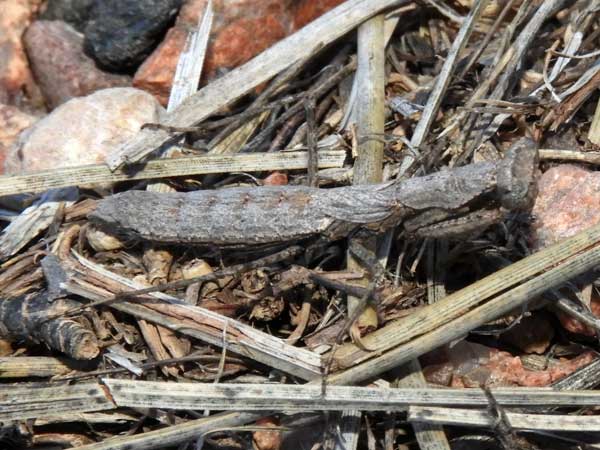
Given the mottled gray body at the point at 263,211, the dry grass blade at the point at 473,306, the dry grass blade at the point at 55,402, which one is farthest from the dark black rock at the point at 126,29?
the dry grass blade at the point at 473,306

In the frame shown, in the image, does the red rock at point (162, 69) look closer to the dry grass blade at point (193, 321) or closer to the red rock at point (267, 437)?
the dry grass blade at point (193, 321)

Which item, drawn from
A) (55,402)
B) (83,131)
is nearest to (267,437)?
(55,402)

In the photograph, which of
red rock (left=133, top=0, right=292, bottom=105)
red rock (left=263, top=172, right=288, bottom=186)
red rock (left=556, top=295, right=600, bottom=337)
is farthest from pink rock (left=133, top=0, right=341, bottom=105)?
red rock (left=556, top=295, right=600, bottom=337)

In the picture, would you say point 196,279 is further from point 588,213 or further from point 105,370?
point 588,213

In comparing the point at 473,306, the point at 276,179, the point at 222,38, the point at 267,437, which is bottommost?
the point at 267,437

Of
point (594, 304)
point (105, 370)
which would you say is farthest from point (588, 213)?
point (105, 370)

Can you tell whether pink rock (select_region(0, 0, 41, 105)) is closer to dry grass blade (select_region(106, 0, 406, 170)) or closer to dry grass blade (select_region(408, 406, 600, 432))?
dry grass blade (select_region(106, 0, 406, 170))

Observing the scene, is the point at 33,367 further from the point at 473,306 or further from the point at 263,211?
the point at 473,306

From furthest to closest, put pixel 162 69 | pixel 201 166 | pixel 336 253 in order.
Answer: pixel 162 69, pixel 201 166, pixel 336 253
